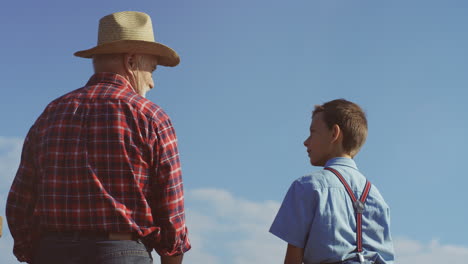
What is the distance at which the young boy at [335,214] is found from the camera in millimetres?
3828

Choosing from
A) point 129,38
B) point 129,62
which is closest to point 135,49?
point 129,62

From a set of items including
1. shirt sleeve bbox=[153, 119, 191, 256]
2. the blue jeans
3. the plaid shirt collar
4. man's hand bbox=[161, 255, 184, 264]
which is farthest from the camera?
the plaid shirt collar

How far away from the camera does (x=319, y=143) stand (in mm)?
4387

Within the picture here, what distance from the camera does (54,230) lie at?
3.45 metres

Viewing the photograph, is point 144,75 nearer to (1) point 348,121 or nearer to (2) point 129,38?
(2) point 129,38

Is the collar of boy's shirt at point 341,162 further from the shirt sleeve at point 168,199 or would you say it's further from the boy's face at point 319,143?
the shirt sleeve at point 168,199

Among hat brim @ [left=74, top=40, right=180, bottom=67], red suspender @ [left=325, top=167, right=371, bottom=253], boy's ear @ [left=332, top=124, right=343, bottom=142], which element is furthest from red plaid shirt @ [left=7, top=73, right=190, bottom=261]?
boy's ear @ [left=332, top=124, right=343, bottom=142]

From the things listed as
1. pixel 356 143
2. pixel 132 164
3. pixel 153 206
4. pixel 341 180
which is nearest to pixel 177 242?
pixel 153 206

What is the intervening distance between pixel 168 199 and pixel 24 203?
108cm

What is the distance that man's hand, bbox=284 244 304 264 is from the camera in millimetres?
3816

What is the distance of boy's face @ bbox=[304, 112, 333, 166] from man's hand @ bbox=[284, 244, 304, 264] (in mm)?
778

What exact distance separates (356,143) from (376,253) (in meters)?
0.86

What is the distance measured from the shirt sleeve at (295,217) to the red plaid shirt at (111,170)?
697 mm

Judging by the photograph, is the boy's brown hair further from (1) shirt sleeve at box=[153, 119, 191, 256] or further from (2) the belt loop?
(2) the belt loop
